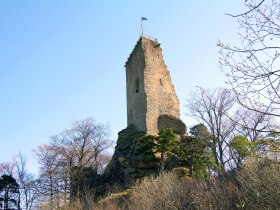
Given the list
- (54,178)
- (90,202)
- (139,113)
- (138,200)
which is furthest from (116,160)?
(138,200)

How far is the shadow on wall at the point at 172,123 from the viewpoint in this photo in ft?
85.6

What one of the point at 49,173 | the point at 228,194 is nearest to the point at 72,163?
the point at 49,173

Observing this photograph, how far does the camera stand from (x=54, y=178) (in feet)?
91.9

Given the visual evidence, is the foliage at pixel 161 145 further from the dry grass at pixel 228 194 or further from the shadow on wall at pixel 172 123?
the dry grass at pixel 228 194

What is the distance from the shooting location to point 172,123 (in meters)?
26.5

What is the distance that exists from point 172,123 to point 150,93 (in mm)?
2944

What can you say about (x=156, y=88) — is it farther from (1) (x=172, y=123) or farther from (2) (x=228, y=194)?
(2) (x=228, y=194)

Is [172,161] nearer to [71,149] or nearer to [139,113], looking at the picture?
[139,113]

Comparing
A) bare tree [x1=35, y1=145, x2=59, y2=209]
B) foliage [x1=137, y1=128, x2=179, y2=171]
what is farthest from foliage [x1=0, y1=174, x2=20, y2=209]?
foliage [x1=137, y1=128, x2=179, y2=171]

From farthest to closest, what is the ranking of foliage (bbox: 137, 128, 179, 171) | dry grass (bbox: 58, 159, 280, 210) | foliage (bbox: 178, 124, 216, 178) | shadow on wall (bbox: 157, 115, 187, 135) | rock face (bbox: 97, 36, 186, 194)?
shadow on wall (bbox: 157, 115, 187, 135) → rock face (bbox: 97, 36, 186, 194) → foliage (bbox: 137, 128, 179, 171) → foliage (bbox: 178, 124, 216, 178) → dry grass (bbox: 58, 159, 280, 210)

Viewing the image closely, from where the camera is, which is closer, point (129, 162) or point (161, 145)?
point (161, 145)

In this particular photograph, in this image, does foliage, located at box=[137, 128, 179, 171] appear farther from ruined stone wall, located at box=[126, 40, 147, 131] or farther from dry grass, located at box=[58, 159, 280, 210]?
dry grass, located at box=[58, 159, 280, 210]

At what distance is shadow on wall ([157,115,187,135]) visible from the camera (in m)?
26.1

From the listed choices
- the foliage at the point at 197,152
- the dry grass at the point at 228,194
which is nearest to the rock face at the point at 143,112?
the foliage at the point at 197,152
